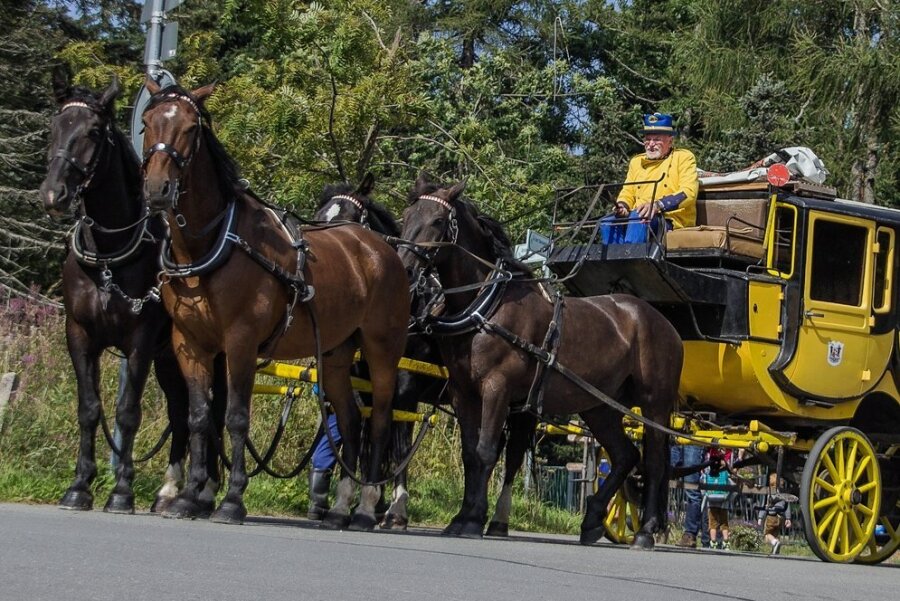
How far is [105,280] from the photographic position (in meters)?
10.3

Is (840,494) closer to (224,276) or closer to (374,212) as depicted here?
(374,212)

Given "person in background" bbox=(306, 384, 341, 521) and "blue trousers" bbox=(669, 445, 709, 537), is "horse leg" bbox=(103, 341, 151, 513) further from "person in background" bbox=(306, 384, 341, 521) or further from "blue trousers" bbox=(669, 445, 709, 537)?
"blue trousers" bbox=(669, 445, 709, 537)

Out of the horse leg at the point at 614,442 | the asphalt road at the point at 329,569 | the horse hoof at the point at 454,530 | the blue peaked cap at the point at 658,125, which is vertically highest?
the blue peaked cap at the point at 658,125

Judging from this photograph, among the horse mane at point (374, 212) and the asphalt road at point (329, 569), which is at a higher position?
the horse mane at point (374, 212)

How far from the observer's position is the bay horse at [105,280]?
33.7 feet

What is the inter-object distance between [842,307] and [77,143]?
20.6 ft

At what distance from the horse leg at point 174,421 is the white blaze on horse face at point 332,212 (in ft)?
6.11

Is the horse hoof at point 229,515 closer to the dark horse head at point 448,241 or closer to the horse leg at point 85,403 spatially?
the horse leg at point 85,403

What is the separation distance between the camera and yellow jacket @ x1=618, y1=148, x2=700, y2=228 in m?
12.8

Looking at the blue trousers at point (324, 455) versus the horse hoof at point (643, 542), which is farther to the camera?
the blue trousers at point (324, 455)

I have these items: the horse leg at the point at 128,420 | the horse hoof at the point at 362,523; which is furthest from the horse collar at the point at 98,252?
the horse hoof at the point at 362,523

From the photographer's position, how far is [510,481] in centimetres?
1230

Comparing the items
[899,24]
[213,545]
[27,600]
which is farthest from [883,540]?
[899,24]

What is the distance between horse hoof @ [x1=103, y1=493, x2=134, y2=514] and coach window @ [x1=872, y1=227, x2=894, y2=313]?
6.36 m
